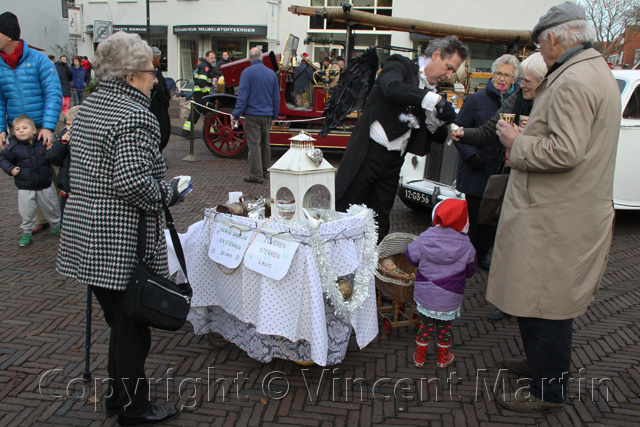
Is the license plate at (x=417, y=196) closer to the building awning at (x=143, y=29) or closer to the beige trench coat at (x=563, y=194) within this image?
the beige trench coat at (x=563, y=194)

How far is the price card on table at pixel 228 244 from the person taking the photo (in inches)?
109

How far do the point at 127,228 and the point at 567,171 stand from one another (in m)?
2.00

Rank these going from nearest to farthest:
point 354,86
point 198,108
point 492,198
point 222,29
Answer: point 492,198, point 354,86, point 198,108, point 222,29

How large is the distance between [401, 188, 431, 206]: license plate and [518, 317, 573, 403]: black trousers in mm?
3070

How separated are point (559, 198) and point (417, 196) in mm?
3407

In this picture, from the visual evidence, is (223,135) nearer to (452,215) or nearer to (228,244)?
(228,244)

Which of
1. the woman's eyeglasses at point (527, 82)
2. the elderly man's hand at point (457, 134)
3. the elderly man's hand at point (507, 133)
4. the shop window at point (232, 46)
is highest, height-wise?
the shop window at point (232, 46)

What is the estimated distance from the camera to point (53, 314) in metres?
3.60

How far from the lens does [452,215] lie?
2.89 metres

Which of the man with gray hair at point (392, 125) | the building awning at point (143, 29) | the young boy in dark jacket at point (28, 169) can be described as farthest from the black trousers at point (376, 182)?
the building awning at point (143, 29)

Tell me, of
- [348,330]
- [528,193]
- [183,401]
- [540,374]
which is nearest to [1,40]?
[183,401]

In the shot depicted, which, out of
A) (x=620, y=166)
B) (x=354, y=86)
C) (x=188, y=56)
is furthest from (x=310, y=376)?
(x=188, y=56)

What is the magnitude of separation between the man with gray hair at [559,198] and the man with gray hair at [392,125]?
75 centimetres

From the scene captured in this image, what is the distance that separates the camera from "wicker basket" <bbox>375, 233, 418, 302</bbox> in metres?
3.26
